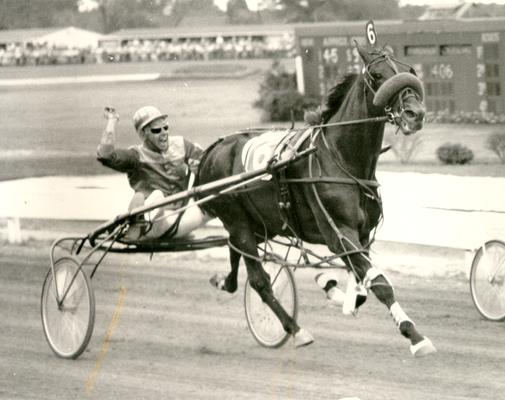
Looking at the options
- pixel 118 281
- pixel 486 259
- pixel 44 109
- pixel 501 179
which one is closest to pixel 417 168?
pixel 501 179

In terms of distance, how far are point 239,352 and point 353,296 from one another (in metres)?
1.57

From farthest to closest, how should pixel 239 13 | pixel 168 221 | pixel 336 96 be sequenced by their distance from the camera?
pixel 239 13
pixel 168 221
pixel 336 96

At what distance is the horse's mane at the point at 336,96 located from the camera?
5.97 m

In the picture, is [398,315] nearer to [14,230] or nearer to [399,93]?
[399,93]

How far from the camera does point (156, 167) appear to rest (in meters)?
6.90

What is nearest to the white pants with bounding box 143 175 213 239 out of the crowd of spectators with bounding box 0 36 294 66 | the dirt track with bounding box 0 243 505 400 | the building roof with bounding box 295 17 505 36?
the dirt track with bounding box 0 243 505 400

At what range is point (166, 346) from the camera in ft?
24.5

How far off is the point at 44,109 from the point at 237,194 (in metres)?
3.42

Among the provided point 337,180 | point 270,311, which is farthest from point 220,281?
point 337,180

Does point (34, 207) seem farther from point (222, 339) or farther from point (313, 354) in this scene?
point (313, 354)

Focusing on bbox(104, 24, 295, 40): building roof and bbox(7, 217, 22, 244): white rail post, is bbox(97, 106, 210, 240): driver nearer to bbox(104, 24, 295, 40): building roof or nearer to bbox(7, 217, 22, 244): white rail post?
bbox(104, 24, 295, 40): building roof

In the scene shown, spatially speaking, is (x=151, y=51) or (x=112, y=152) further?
(x=151, y=51)

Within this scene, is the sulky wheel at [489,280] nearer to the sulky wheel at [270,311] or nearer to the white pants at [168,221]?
the sulky wheel at [270,311]

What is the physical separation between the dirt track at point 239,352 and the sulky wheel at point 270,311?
0.08 meters
